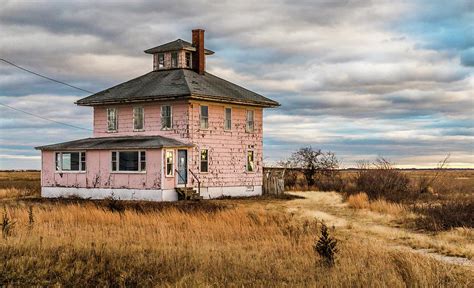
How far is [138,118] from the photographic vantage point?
38969mm

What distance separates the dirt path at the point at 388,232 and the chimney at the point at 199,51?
37.1 ft

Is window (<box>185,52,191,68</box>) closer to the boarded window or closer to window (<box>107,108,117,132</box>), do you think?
the boarded window

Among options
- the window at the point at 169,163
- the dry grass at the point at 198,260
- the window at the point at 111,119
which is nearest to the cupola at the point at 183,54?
the window at the point at 111,119

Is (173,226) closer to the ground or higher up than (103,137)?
closer to the ground

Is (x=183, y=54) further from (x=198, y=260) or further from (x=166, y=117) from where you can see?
(x=198, y=260)

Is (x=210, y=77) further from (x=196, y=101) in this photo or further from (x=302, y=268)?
(x=302, y=268)

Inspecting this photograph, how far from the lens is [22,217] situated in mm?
23344

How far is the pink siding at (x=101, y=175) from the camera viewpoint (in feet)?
114

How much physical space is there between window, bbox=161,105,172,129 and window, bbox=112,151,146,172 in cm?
294

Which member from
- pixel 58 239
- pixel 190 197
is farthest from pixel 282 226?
pixel 190 197

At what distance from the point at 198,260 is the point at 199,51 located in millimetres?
29112

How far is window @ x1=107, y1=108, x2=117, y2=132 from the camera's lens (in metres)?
40.0

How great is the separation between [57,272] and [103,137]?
26891 mm

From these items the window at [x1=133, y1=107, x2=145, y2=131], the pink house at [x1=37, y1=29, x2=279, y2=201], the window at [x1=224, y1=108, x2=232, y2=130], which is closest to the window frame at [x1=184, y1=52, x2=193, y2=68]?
the pink house at [x1=37, y1=29, x2=279, y2=201]
